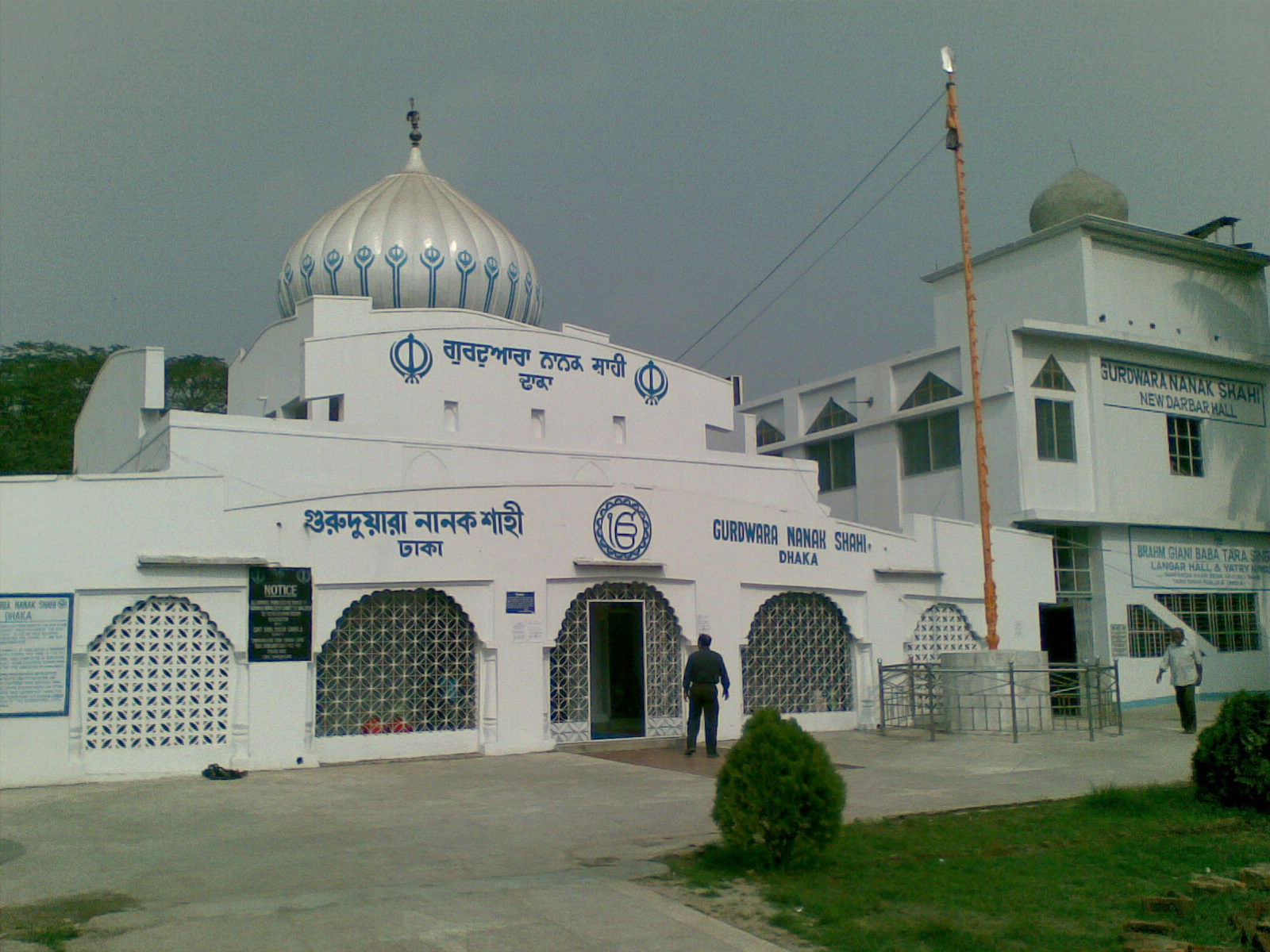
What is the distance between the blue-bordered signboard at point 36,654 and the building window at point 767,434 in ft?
69.3

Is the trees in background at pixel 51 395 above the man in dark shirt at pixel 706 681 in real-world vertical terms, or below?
above

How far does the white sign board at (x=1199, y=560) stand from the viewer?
24719mm

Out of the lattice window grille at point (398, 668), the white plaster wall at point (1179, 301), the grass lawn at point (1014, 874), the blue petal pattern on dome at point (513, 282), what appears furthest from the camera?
the white plaster wall at point (1179, 301)

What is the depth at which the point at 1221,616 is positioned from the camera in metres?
26.1

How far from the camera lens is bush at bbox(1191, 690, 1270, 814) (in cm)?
940

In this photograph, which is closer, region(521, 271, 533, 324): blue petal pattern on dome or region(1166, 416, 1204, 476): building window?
region(521, 271, 533, 324): blue petal pattern on dome

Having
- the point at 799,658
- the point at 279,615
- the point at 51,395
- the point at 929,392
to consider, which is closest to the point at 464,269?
the point at 279,615

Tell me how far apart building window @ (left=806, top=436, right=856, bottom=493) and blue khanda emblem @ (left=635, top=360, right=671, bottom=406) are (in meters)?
9.37

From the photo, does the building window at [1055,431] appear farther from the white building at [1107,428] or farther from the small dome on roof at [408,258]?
the small dome on roof at [408,258]

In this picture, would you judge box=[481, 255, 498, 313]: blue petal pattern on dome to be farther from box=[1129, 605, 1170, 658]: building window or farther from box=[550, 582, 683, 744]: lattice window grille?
box=[1129, 605, 1170, 658]: building window

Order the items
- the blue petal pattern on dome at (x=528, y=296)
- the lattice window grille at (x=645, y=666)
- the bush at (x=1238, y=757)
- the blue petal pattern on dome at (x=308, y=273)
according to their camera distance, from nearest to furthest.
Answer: the bush at (x=1238, y=757), the lattice window grille at (x=645, y=666), the blue petal pattern on dome at (x=308, y=273), the blue petal pattern on dome at (x=528, y=296)

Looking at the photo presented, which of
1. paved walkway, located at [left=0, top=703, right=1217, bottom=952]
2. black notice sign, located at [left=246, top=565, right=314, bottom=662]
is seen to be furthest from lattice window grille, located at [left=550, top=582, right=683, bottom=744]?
black notice sign, located at [left=246, top=565, right=314, bottom=662]

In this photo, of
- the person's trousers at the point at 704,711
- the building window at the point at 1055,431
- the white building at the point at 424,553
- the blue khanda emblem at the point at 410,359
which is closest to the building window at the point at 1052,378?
the building window at the point at 1055,431

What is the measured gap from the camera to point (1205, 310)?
26.5 m
